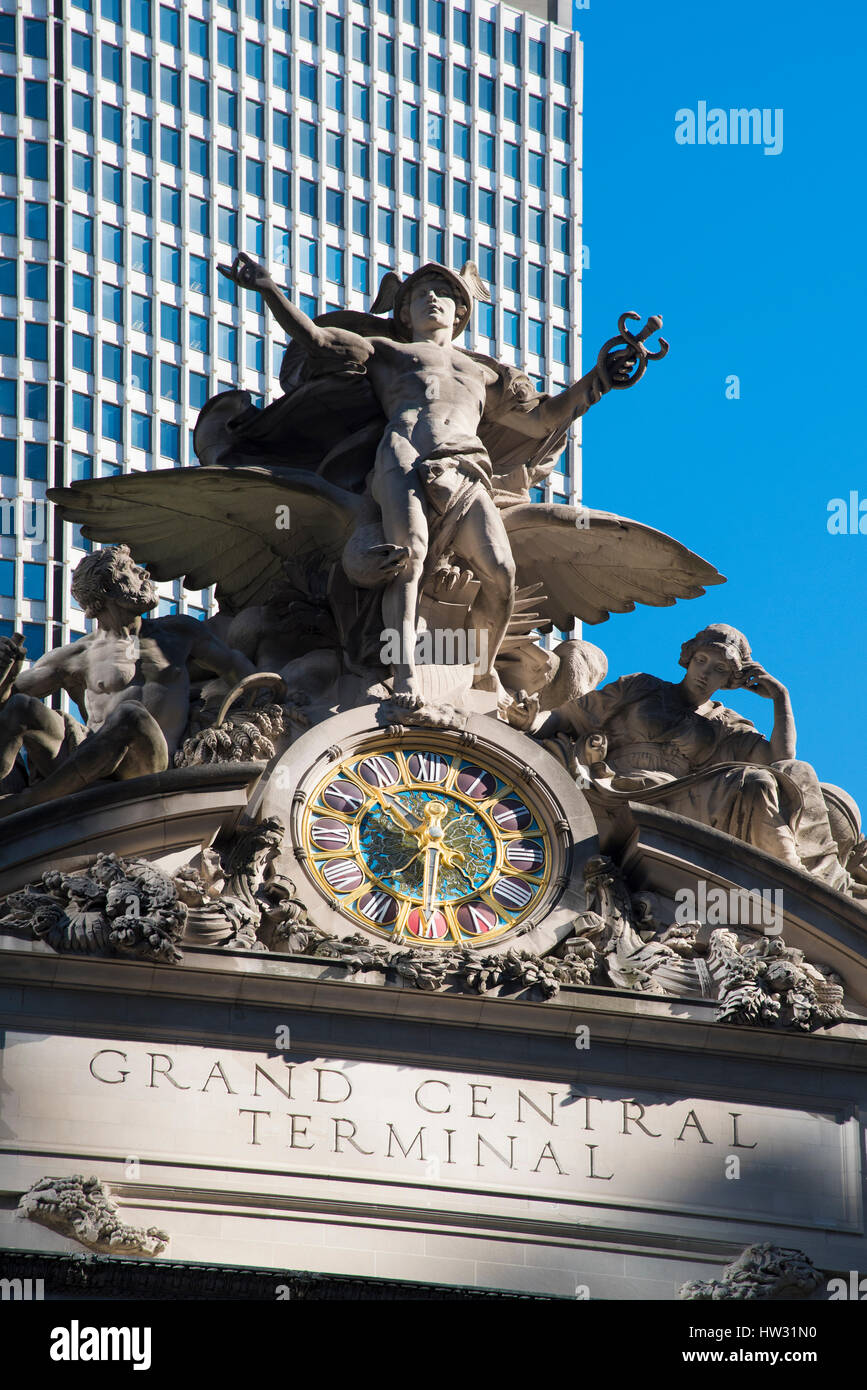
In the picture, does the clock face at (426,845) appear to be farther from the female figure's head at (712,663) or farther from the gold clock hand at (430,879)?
the female figure's head at (712,663)

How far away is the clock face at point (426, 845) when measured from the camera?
3106 centimetres

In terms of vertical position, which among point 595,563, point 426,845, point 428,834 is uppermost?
point 595,563

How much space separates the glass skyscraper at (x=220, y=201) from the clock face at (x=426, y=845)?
26645 millimetres

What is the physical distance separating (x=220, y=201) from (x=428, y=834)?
104 ft

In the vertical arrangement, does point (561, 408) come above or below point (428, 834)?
above

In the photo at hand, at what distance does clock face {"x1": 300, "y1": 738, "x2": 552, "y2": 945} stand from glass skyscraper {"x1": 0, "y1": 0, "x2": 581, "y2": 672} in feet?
87.4

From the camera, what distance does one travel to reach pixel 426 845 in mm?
31609

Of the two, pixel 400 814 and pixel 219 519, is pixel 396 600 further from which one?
pixel 219 519

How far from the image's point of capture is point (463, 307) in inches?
1385

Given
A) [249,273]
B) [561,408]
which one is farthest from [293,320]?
[561,408]

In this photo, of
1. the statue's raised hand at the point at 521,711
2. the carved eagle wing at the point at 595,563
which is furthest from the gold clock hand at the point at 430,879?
the carved eagle wing at the point at 595,563

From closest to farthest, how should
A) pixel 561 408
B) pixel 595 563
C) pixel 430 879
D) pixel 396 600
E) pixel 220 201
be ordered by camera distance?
pixel 430 879
pixel 396 600
pixel 595 563
pixel 561 408
pixel 220 201

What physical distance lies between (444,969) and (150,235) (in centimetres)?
3292

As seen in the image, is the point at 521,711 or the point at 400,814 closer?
the point at 400,814
